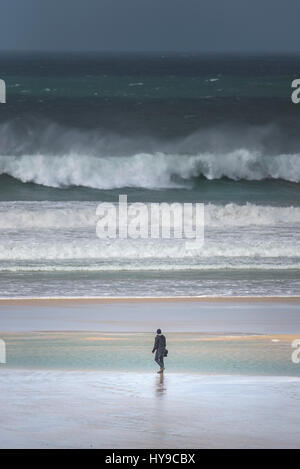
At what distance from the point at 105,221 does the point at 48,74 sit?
8024 centimetres

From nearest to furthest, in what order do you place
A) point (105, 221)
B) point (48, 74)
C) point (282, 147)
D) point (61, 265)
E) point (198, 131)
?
point (61, 265), point (105, 221), point (282, 147), point (198, 131), point (48, 74)

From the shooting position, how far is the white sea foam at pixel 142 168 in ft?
120

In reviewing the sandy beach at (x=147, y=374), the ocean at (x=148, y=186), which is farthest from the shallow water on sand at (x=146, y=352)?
the ocean at (x=148, y=186)

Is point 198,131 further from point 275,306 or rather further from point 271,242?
point 275,306

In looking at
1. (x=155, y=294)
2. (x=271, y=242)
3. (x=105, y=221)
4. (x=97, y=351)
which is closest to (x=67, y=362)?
(x=97, y=351)

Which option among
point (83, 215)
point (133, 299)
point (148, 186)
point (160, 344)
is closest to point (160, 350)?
point (160, 344)

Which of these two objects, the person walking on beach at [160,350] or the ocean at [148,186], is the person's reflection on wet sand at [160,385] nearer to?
the person walking on beach at [160,350]

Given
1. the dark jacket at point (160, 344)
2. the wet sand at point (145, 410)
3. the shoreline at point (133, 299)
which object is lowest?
the wet sand at point (145, 410)

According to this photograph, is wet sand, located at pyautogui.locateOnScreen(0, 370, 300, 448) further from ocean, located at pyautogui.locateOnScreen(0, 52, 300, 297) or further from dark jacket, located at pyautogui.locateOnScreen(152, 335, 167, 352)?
ocean, located at pyautogui.locateOnScreen(0, 52, 300, 297)

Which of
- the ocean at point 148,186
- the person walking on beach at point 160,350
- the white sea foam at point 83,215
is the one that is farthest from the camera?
the white sea foam at point 83,215

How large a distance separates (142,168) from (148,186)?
234cm

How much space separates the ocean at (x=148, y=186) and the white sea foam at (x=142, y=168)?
5 centimetres

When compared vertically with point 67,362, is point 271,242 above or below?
above

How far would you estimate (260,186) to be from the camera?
3644 centimetres
